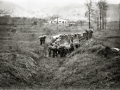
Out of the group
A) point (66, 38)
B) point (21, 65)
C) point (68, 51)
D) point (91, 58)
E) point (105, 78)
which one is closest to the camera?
point (105, 78)

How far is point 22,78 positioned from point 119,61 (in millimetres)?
6097

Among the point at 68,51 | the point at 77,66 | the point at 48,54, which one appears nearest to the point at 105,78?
the point at 77,66

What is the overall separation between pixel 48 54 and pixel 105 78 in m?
12.9

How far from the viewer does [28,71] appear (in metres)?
13.4

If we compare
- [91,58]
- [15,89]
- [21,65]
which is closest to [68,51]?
[91,58]

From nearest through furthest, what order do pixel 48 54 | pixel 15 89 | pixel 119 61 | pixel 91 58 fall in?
1. pixel 15 89
2. pixel 119 61
3. pixel 91 58
4. pixel 48 54

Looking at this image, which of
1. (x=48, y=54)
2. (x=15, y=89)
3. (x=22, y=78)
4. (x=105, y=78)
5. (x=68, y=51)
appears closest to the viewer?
(x=15, y=89)

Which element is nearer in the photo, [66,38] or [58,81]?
[58,81]

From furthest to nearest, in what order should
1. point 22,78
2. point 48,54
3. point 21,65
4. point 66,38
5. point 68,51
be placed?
point 66,38 < point 48,54 < point 68,51 < point 21,65 < point 22,78

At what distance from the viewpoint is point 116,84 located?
10.2 meters

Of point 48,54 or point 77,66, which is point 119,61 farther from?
point 48,54

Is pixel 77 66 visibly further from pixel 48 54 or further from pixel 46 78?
pixel 48 54

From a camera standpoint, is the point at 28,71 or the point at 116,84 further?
the point at 28,71

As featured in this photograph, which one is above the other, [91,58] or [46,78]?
[91,58]
